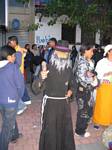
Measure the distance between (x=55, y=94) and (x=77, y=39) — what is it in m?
16.0

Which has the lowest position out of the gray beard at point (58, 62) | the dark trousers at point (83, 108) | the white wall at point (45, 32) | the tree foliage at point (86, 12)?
the dark trousers at point (83, 108)

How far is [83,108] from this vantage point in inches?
273

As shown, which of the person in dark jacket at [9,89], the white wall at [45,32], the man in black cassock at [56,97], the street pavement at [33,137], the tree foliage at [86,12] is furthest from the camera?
the white wall at [45,32]

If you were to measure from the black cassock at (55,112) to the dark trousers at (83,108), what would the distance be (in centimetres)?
136

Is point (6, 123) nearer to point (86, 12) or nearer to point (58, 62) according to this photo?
point (58, 62)

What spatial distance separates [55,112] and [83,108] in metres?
1.62

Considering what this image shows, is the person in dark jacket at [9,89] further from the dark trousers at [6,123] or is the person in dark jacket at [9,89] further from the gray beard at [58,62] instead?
the gray beard at [58,62]

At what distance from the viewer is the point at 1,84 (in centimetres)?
546

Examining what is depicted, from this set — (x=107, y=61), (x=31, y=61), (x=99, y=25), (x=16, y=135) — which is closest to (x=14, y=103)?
(x=16, y=135)

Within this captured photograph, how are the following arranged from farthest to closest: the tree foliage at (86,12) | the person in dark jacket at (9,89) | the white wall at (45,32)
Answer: the white wall at (45,32) < the tree foliage at (86,12) < the person in dark jacket at (9,89)

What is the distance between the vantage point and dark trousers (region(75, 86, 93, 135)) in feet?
22.5

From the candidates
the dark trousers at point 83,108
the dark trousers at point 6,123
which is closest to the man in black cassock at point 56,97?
the dark trousers at point 6,123

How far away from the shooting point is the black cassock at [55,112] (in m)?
5.34

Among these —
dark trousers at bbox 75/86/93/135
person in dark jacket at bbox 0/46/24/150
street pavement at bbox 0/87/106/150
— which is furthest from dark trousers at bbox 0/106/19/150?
dark trousers at bbox 75/86/93/135
